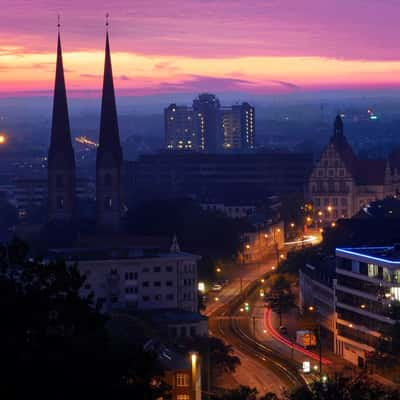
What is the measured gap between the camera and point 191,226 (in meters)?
75.0

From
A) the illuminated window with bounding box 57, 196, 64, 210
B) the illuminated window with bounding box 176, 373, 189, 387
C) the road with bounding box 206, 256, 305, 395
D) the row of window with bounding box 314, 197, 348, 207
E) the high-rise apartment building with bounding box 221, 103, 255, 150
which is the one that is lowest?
the road with bounding box 206, 256, 305, 395

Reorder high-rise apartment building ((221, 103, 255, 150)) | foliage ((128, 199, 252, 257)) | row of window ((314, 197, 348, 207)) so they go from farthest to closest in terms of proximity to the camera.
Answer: high-rise apartment building ((221, 103, 255, 150)), row of window ((314, 197, 348, 207)), foliage ((128, 199, 252, 257))

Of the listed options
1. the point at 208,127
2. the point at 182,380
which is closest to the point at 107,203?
the point at 182,380

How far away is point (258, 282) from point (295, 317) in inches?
441

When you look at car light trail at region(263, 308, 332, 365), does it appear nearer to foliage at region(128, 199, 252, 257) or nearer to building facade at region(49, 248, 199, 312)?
building facade at region(49, 248, 199, 312)

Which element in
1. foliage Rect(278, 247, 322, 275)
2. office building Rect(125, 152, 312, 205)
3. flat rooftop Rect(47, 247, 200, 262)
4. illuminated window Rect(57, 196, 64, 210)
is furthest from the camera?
office building Rect(125, 152, 312, 205)

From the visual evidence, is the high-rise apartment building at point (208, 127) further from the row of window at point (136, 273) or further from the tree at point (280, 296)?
the row of window at point (136, 273)

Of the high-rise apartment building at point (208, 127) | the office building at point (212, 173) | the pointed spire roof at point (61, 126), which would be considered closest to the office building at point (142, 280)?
the pointed spire roof at point (61, 126)

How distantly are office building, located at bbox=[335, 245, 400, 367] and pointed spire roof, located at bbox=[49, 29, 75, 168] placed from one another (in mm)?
42076

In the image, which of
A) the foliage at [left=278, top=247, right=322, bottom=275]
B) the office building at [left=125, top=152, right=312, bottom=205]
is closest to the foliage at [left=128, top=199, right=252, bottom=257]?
the foliage at [left=278, top=247, right=322, bottom=275]

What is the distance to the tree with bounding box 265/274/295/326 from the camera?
55.1 meters

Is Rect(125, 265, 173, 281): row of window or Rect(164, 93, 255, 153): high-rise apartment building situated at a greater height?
Rect(164, 93, 255, 153): high-rise apartment building

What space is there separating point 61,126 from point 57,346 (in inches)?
2609

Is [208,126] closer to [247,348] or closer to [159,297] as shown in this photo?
[159,297]
